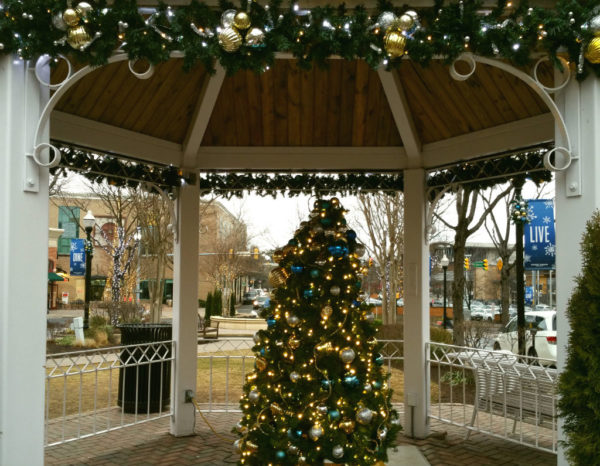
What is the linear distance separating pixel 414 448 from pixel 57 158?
4844 mm

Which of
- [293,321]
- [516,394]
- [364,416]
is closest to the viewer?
[364,416]

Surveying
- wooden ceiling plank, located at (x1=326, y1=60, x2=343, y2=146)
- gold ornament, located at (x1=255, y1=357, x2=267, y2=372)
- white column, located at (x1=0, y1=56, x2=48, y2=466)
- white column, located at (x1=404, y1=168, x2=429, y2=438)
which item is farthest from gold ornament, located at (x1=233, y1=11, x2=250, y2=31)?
white column, located at (x1=404, y1=168, x2=429, y2=438)

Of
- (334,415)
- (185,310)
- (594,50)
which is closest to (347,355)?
(334,415)

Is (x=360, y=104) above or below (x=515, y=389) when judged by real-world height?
above

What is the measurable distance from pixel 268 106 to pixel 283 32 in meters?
3.58

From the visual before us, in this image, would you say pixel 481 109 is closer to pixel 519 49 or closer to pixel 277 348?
pixel 519 49

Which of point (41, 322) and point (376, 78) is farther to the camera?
point (376, 78)

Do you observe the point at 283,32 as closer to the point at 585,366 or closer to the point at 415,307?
the point at 585,366

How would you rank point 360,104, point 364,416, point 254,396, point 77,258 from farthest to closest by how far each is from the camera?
point 77,258, point 360,104, point 254,396, point 364,416

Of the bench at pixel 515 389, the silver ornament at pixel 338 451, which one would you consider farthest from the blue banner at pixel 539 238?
the silver ornament at pixel 338 451

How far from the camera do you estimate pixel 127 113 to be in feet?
20.4

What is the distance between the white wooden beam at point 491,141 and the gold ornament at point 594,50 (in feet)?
6.78

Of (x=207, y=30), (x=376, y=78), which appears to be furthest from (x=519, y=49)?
(x=376, y=78)

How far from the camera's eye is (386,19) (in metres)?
3.39
